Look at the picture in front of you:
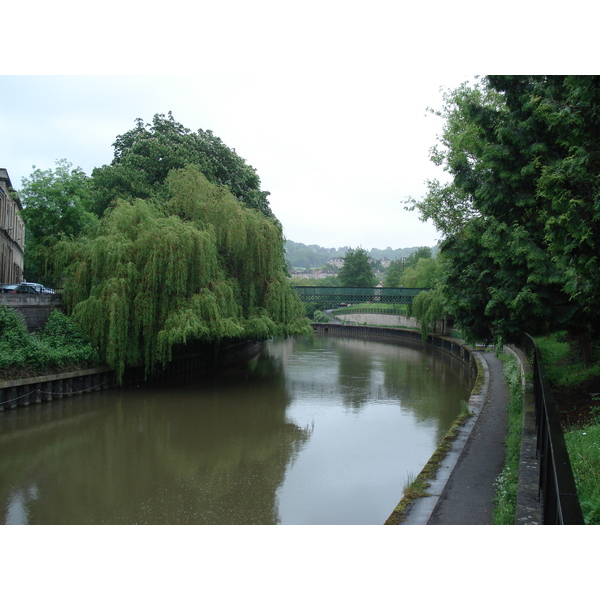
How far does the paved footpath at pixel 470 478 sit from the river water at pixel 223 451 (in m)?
1.23

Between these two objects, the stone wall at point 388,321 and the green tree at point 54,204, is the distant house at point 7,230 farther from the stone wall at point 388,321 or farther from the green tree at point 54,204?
the stone wall at point 388,321

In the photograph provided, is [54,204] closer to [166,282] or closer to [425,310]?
[166,282]

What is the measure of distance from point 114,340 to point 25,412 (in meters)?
3.52

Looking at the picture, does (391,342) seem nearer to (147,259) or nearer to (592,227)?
(147,259)

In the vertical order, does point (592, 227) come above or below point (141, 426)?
above

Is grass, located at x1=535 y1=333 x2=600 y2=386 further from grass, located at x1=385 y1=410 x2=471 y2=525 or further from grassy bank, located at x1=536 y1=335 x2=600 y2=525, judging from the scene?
grass, located at x1=385 y1=410 x2=471 y2=525

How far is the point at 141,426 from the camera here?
16609 millimetres

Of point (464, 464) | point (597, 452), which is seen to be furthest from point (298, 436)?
point (597, 452)

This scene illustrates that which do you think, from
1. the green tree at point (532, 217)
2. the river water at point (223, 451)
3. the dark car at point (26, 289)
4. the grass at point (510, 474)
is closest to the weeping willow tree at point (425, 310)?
the river water at point (223, 451)

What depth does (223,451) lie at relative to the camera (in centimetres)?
1396

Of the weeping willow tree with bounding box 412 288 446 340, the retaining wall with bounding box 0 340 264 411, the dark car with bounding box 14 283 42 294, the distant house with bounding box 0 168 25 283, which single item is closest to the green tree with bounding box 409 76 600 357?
the retaining wall with bounding box 0 340 264 411

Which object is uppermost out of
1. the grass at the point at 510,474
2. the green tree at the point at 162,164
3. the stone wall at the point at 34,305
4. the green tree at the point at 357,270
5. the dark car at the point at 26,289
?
the green tree at the point at 162,164

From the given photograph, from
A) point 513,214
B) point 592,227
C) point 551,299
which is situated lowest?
point 551,299

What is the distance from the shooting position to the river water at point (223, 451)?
10.1 metres
